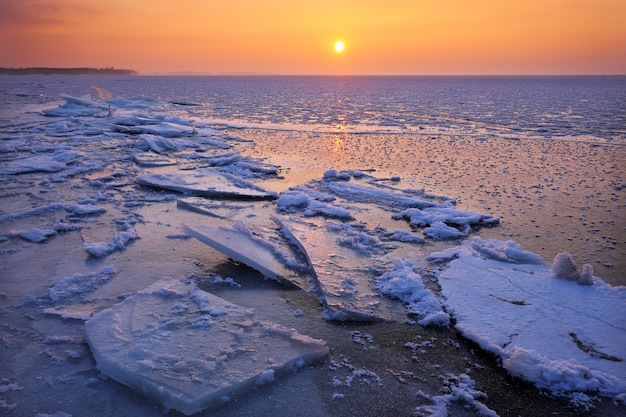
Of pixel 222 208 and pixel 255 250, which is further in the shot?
pixel 222 208

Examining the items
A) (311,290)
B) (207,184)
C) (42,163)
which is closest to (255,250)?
(311,290)

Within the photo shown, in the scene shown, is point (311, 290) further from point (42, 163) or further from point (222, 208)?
point (42, 163)

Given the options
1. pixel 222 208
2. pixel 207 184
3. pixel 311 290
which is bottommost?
pixel 311 290

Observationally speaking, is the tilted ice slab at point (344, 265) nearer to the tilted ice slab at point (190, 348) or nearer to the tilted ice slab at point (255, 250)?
the tilted ice slab at point (255, 250)

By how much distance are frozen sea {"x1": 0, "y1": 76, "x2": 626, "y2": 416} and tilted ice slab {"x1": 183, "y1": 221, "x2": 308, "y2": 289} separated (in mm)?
20

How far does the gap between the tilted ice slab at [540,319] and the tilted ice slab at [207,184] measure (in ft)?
10.0

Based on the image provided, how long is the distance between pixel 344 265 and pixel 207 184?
122 inches

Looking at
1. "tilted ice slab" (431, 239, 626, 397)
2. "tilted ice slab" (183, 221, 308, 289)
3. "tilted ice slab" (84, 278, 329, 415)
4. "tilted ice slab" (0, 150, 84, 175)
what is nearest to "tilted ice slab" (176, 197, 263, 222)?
"tilted ice slab" (183, 221, 308, 289)

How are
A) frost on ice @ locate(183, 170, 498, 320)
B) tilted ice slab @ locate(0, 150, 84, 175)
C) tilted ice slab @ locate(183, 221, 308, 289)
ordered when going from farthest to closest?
tilted ice slab @ locate(0, 150, 84, 175), tilted ice slab @ locate(183, 221, 308, 289), frost on ice @ locate(183, 170, 498, 320)

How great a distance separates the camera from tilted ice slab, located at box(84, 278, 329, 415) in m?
2.20

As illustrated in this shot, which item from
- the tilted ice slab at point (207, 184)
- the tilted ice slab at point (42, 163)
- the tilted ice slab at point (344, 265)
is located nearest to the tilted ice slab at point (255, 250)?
the tilted ice slab at point (344, 265)

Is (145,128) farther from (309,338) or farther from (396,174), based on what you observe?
(309,338)

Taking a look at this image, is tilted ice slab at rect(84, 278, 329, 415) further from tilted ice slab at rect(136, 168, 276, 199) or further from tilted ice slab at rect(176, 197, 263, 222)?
tilted ice slab at rect(136, 168, 276, 199)

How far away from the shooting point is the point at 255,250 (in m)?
3.84
